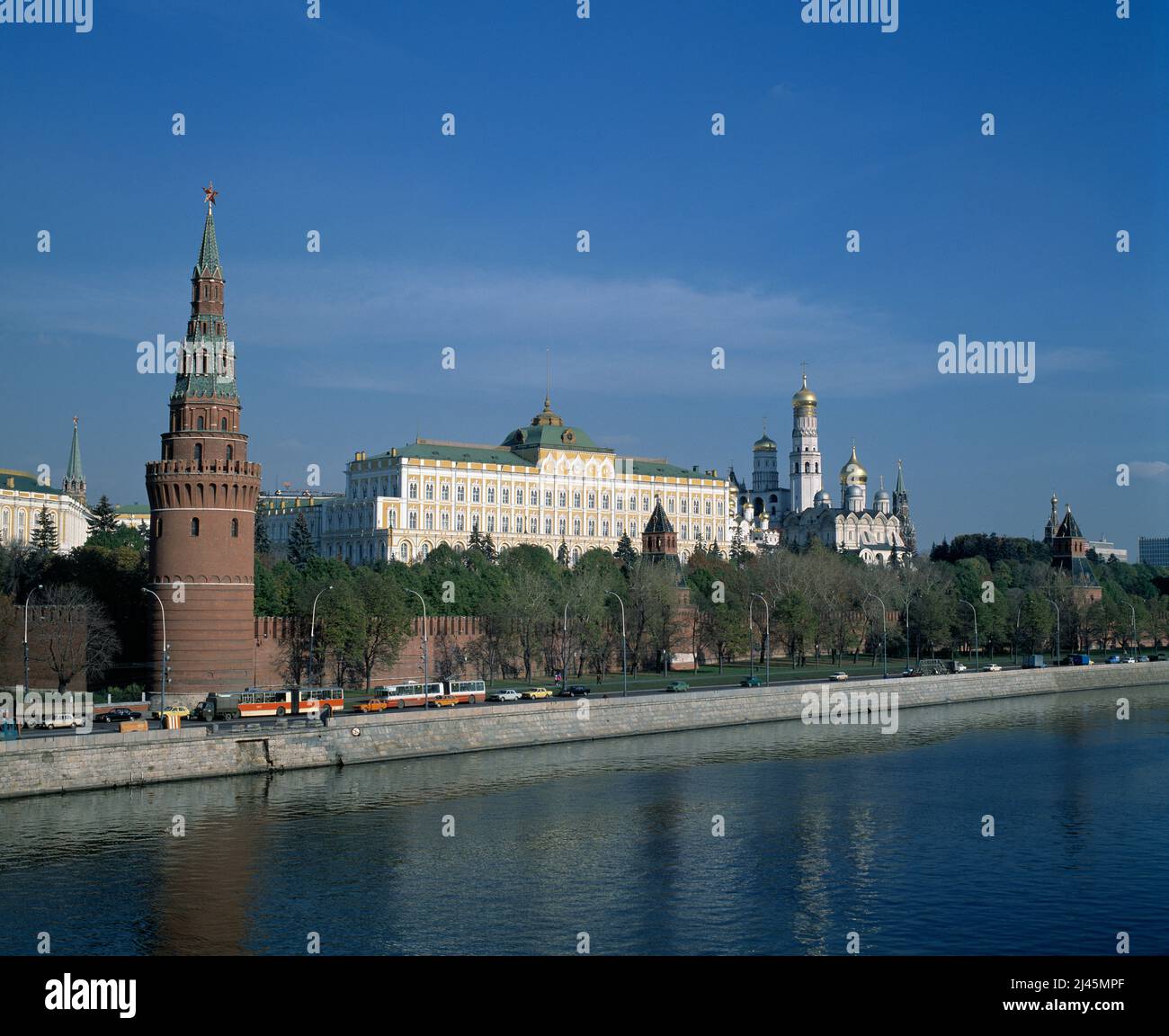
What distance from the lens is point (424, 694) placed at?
195 ft

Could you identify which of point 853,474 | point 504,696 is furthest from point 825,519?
point 504,696

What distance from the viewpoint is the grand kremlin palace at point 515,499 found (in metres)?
134

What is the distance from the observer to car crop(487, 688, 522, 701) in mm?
61156

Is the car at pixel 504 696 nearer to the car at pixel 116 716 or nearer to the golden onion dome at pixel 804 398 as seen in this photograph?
the car at pixel 116 716

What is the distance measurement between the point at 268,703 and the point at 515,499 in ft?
283

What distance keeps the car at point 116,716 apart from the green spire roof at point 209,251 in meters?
19.5

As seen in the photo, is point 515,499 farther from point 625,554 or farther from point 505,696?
point 505,696

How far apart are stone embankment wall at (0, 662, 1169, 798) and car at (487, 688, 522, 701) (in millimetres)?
4195

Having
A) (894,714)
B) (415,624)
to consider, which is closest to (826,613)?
(894,714)

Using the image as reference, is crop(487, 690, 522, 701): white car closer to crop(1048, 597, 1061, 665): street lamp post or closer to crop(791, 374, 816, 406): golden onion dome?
crop(1048, 597, 1061, 665): street lamp post

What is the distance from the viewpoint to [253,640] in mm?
61406

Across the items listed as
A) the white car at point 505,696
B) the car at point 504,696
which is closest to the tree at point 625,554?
the car at point 504,696
